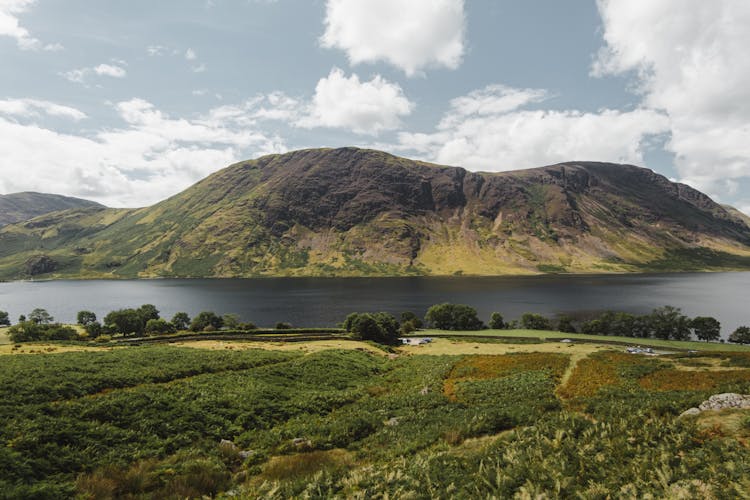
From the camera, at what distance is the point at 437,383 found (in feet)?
116

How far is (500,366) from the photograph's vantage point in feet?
141

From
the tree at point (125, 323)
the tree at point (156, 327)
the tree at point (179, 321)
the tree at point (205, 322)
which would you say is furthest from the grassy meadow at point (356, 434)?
the tree at point (179, 321)

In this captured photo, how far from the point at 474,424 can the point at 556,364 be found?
2742 centimetres

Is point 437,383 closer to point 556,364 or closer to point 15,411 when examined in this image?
point 556,364

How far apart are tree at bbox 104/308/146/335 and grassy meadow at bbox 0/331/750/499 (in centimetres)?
8286

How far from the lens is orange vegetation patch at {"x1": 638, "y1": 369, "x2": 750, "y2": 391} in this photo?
93.0 feet

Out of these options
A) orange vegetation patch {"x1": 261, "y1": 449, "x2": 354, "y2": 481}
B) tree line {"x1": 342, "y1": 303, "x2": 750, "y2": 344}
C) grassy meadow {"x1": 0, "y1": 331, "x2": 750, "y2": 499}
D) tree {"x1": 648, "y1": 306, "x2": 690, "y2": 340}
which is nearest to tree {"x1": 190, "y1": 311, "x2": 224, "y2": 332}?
tree line {"x1": 342, "y1": 303, "x2": 750, "y2": 344}

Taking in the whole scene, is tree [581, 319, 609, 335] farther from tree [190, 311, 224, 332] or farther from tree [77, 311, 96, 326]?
tree [77, 311, 96, 326]

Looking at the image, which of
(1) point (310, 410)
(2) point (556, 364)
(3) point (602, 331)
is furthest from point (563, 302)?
(1) point (310, 410)

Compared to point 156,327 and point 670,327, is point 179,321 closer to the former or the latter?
point 156,327

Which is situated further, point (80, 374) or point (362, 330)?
point (362, 330)

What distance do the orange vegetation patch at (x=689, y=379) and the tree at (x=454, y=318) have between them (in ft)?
299

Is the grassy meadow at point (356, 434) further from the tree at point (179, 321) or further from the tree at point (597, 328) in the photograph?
the tree at point (179, 321)

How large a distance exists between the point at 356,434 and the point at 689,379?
98.8ft
